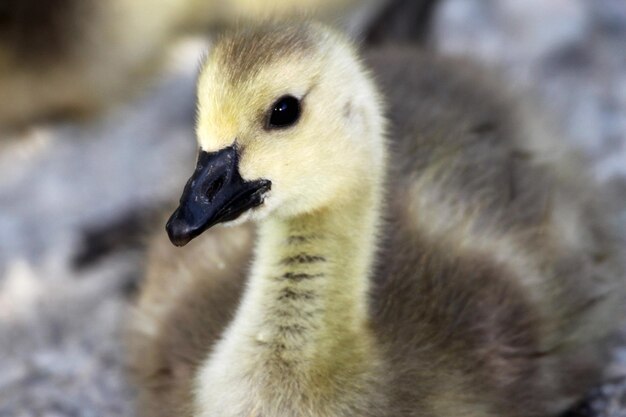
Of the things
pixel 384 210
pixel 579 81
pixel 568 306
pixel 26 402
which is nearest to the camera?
pixel 384 210

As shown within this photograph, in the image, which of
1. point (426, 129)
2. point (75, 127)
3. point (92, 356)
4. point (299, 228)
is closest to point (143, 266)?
point (92, 356)

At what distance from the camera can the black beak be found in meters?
1.75

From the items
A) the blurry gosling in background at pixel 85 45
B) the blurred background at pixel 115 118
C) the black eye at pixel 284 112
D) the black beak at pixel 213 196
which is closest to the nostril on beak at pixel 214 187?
the black beak at pixel 213 196

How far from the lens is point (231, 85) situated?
5.93 ft

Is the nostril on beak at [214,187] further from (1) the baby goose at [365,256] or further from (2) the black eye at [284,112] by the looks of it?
(2) the black eye at [284,112]

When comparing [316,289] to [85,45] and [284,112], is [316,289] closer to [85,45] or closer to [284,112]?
[284,112]

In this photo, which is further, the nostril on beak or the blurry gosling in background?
the blurry gosling in background

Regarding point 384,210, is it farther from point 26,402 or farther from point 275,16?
point 26,402

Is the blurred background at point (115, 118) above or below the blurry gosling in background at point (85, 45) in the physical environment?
below

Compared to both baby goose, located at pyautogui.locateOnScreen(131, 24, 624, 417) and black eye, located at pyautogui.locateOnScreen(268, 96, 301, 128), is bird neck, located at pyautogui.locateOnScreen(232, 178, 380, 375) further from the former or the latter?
black eye, located at pyautogui.locateOnScreen(268, 96, 301, 128)

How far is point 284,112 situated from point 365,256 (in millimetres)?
Result: 268

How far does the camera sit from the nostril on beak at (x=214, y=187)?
178cm

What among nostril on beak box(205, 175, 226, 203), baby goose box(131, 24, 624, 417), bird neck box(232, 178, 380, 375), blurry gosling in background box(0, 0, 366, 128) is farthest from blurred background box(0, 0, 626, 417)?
nostril on beak box(205, 175, 226, 203)

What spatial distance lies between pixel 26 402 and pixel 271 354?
2.79 ft
